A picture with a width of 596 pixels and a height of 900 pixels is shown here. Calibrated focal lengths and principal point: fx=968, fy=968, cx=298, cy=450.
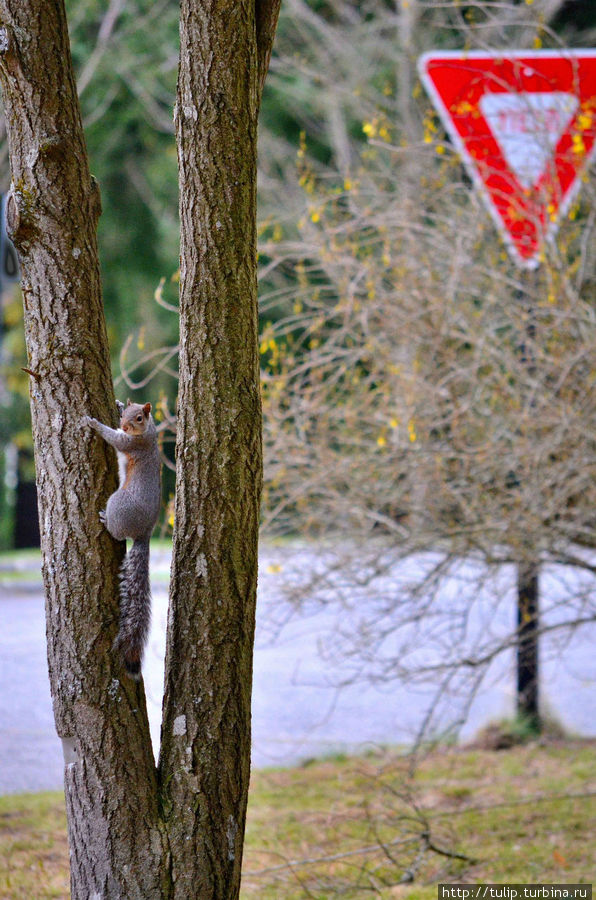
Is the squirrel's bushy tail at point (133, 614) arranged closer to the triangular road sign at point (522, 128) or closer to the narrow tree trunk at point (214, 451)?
the narrow tree trunk at point (214, 451)

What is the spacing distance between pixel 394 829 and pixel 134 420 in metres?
2.56

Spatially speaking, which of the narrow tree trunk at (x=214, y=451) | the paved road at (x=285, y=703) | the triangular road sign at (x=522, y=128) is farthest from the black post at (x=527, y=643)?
the narrow tree trunk at (x=214, y=451)

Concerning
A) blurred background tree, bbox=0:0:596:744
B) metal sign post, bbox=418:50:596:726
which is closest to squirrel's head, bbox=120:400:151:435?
blurred background tree, bbox=0:0:596:744

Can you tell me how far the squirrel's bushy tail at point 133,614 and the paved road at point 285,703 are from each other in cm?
216

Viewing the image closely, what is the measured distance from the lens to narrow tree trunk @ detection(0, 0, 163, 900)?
227 cm

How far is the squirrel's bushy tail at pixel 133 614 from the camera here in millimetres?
2318

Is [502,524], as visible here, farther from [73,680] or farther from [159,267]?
[159,267]

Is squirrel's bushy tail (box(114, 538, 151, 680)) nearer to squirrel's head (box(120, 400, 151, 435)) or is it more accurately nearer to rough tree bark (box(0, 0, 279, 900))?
rough tree bark (box(0, 0, 279, 900))

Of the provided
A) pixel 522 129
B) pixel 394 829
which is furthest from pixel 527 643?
pixel 522 129

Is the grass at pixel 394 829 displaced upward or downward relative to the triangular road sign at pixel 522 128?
downward

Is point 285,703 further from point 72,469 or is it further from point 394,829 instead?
point 72,469

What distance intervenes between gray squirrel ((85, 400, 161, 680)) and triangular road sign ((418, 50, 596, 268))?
7.70 ft

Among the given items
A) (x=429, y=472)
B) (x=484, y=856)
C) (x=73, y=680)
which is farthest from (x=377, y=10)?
(x=73, y=680)

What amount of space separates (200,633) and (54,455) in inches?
21.9
